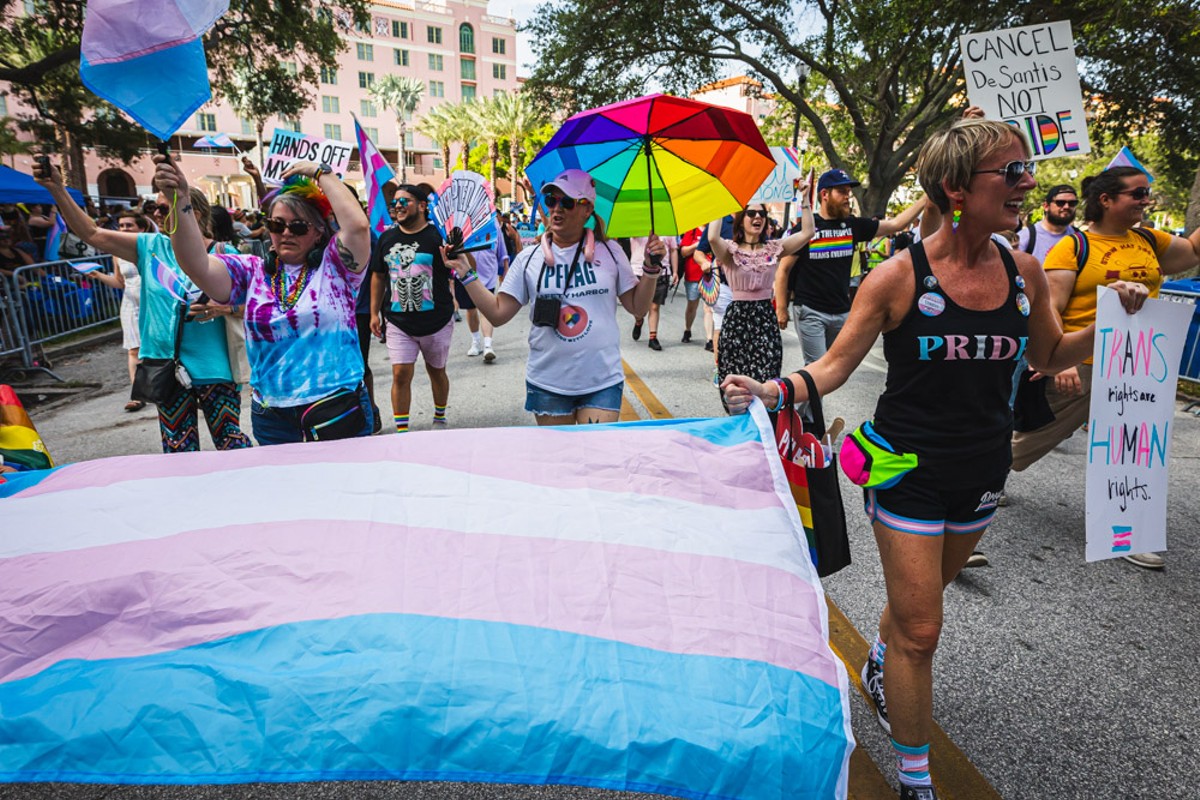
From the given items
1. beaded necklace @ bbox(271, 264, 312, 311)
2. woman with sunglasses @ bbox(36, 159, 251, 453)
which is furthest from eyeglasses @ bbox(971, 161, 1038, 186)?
woman with sunglasses @ bbox(36, 159, 251, 453)

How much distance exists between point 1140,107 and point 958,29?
4.44 m

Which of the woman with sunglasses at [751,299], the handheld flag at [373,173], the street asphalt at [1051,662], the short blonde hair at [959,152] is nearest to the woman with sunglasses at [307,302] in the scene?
the handheld flag at [373,173]

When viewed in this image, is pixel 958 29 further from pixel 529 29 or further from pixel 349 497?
pixel 349 497

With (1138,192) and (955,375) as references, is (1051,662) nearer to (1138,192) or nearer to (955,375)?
(955,375)

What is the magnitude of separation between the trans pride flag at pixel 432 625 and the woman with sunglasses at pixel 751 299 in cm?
331

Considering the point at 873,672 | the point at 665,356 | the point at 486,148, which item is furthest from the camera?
the point at 486,148

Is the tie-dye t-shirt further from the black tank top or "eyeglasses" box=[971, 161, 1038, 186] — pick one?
"eyeglasses" box=[971, 161, 1038, 186]

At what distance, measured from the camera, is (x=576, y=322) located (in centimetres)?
396

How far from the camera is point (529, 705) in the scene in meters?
1.69

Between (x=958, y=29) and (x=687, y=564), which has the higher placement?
(x=958, y=29)

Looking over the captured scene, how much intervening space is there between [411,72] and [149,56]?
8503 centimetres

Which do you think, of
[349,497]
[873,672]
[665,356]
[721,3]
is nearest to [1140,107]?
[721,3]

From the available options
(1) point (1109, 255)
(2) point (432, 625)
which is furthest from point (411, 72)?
(2) point (432, 625)

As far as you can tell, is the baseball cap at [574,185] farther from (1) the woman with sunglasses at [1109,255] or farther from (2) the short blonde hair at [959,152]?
(1) the woman with sunglasses at [1109,255]
